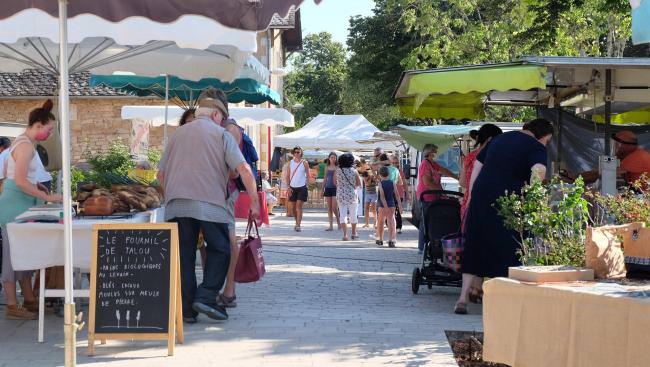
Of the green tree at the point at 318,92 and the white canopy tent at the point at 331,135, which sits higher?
the green tree at the point at 318,92

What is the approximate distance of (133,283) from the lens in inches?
268

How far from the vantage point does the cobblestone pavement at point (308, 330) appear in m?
6.67

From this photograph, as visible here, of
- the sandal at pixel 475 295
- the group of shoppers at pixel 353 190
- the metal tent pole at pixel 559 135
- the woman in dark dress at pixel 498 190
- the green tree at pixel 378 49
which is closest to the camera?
the woman in dark dress at pixel 498 190

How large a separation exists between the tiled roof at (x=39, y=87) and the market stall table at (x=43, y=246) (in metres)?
21.3

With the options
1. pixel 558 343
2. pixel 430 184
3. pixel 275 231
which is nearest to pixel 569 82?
pixel 430 184

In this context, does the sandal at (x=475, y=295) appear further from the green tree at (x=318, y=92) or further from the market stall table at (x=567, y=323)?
the green tree at (x=318, y=92)

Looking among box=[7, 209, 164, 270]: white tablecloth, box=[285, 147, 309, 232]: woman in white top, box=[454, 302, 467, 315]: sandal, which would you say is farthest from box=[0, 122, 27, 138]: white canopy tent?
box=[454, 302, 467, 315]: sandal

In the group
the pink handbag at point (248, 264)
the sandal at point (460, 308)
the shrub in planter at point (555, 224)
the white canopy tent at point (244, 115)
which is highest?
the white canopy tent at point (244, 115)

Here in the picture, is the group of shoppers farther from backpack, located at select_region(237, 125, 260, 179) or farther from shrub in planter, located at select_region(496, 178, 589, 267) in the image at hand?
shrub in planter, located at select_region(496, 178, 589, 267)

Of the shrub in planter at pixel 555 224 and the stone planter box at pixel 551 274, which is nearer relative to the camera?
the stone planter box at pixel 551 274

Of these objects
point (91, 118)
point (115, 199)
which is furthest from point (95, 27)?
point (91, 118)

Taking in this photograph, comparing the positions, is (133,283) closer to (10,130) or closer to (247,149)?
(247,149)

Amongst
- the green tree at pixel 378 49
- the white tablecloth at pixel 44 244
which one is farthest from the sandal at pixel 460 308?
the green tree at pixel 378 49

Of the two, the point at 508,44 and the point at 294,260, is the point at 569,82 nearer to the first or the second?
the point at 294,260
